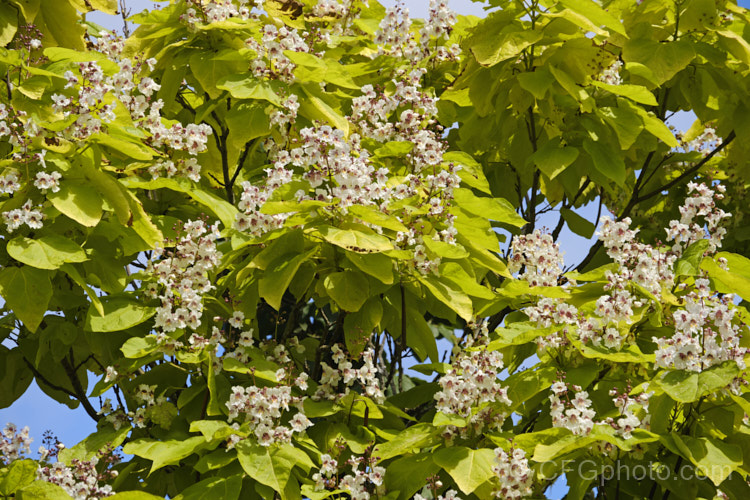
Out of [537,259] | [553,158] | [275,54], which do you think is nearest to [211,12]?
[275,54]

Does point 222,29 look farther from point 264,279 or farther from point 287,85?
point 264,279

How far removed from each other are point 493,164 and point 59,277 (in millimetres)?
2400

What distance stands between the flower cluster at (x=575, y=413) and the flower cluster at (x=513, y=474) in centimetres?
18

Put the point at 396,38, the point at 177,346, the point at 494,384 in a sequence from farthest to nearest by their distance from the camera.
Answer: the point at 396,38
the point at 177,346
the point at 494,384

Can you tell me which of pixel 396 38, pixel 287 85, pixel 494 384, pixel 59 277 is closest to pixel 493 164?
pixel 396 38

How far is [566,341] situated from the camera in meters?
3.44

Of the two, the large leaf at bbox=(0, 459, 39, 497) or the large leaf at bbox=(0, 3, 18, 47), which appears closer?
the large leaf at bbox=(0, 459, 39, 497)

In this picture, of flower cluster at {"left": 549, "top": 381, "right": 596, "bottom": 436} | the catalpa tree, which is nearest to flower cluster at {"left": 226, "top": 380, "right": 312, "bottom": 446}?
the catalpa tree

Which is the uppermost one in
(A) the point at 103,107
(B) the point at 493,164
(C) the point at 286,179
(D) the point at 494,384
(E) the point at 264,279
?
(B) the point at 493,164

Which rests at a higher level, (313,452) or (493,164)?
(493,164)

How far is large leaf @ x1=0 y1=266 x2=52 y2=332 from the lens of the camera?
3381 mm

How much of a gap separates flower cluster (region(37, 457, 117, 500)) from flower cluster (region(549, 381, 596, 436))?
5.46 feet

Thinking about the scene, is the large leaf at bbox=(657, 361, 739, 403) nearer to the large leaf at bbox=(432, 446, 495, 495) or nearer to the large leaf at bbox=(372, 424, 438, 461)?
the large leaf at bbox=(432, 446, 495, 495)

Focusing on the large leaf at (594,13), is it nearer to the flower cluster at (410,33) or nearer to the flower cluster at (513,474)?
the flower cluster at (410,33)
